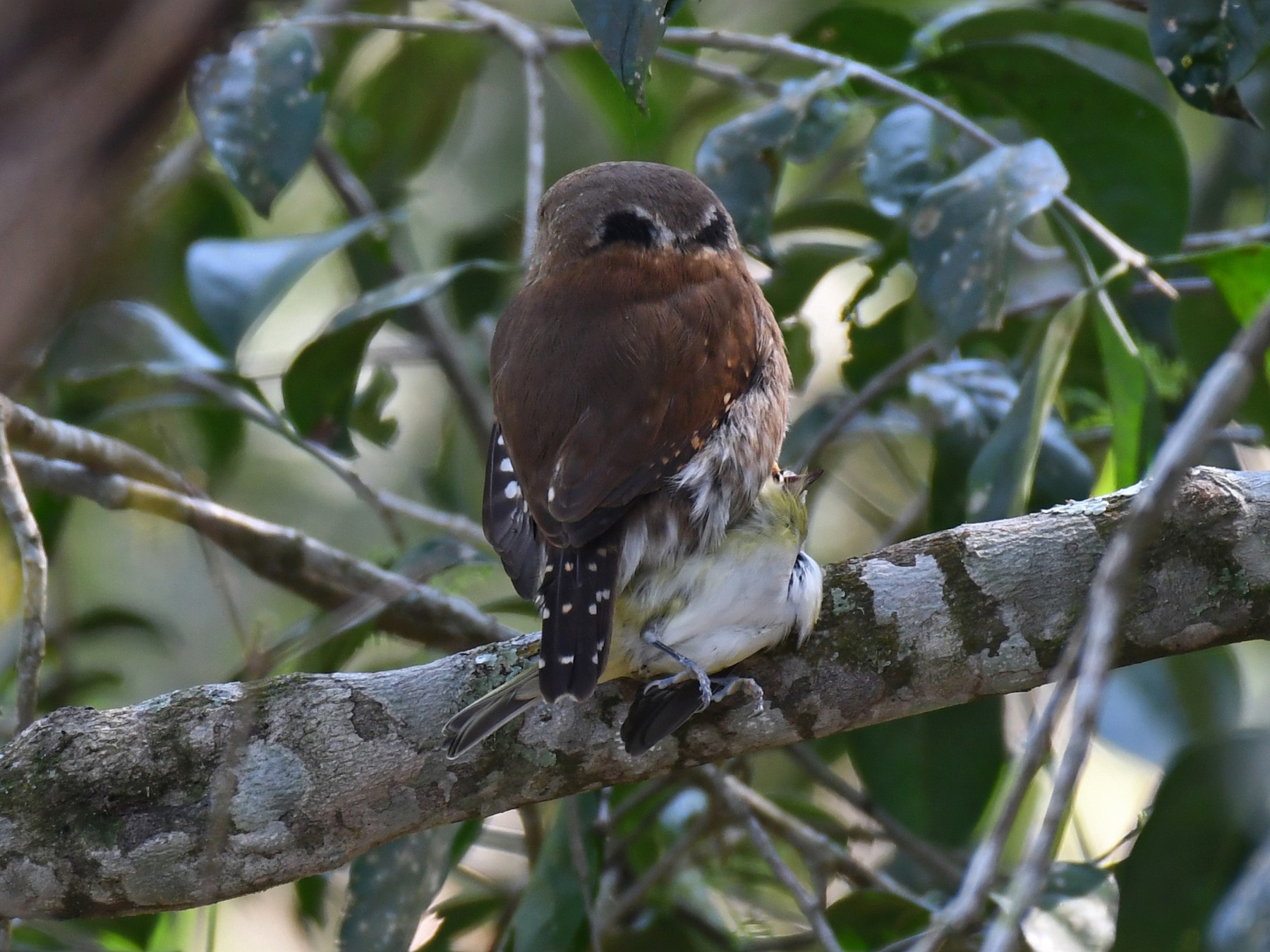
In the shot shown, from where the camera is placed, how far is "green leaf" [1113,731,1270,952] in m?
2.48

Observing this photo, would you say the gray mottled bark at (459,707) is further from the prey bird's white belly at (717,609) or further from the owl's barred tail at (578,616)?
the owl's barred tail at (578,616)

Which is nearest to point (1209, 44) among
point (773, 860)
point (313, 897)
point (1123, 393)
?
point (1123, 393)

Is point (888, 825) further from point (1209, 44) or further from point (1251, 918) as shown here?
point (1209, 44)

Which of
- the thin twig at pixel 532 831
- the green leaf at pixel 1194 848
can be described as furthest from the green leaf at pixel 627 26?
the thin twig at pixel 532 831

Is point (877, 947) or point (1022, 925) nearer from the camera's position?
point (1022, 925)

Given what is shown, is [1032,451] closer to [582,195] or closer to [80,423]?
[582,195]

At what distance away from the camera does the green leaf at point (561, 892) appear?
98.0 inches

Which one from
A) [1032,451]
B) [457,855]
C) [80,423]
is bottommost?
[457,855]

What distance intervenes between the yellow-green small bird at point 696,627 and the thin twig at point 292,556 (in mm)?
722

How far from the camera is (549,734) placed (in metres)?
2.07

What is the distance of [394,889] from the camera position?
257 cm

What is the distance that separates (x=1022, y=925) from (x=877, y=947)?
511mm

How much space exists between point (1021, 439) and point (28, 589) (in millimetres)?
1830

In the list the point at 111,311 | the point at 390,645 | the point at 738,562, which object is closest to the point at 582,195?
the point at 738,562
